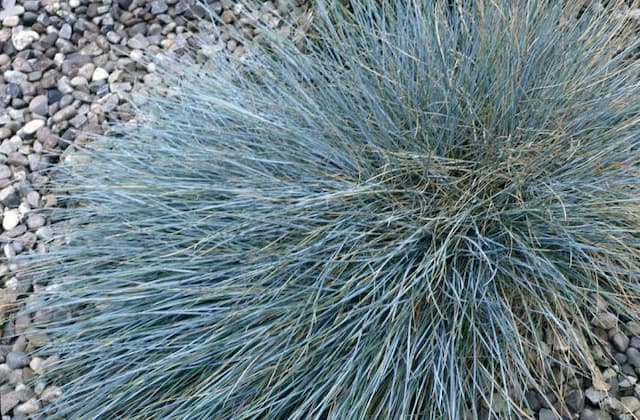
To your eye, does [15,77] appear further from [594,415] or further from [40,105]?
[594,415]

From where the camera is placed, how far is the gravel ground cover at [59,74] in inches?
103

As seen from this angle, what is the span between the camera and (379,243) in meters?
2.00

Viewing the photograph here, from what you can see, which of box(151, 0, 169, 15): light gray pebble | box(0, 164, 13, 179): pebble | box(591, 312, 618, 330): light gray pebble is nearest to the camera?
box(591, 312, 618, 330): light gray pebble

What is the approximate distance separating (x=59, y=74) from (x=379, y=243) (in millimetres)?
1822

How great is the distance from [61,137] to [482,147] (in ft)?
5.65

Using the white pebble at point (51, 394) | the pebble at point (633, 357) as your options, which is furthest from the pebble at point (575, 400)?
the white pebble at point (51, 394)

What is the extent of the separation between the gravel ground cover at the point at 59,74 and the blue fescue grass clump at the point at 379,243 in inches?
14.2

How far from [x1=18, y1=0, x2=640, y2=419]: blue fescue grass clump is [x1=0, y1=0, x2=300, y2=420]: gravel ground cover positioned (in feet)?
1.18

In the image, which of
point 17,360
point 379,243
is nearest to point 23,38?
point 17,360

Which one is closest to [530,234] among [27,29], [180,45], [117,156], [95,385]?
[95,385]

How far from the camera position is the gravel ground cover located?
2.62 metres

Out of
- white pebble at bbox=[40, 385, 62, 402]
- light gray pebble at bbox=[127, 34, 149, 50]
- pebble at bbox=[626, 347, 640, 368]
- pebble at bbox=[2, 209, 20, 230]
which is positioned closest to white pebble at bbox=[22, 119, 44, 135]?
pebble at bbox=[2, 209, 20, 230]

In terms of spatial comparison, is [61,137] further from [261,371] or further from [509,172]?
[509,172]

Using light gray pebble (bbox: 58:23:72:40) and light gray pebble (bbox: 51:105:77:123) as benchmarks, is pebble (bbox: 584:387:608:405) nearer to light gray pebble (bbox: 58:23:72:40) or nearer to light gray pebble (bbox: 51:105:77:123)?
light gray pebble (bbox: 51:105:77:123)
